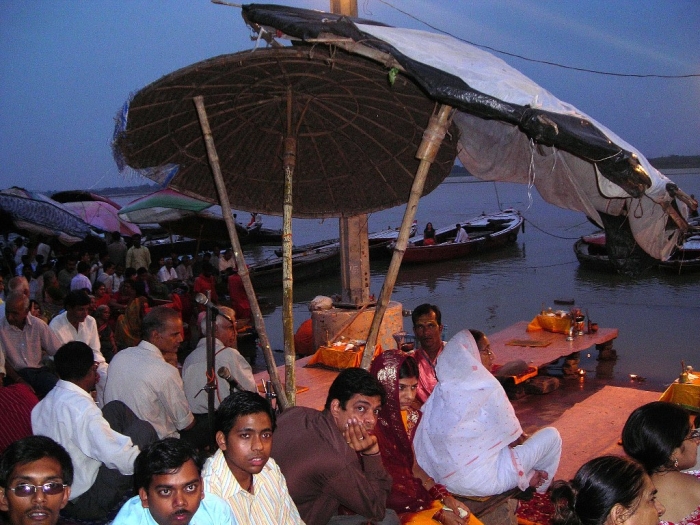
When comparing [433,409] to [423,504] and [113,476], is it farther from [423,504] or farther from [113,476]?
[113,476]

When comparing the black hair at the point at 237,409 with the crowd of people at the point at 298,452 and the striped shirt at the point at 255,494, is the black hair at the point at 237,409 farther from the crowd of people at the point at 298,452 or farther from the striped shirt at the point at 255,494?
the striped shirt at the point at 255,494

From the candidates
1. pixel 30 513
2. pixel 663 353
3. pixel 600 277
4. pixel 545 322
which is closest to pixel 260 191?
pixel 30 513

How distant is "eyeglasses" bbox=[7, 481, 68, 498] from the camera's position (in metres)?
2.47

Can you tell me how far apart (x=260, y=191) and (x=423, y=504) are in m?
2.40

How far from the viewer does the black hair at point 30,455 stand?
2.49 m

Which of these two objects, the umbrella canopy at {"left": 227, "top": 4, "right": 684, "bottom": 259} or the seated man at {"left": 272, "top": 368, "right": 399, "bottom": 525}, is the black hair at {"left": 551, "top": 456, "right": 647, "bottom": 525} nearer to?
the seated man at {"left": 272, "top": 368, "right": 399, "bottom": 525}

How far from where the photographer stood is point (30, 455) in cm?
252

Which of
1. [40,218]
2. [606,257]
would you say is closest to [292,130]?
[606,257]

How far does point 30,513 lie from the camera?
8.03ft

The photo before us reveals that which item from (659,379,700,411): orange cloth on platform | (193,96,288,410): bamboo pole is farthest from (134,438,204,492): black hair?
(659,379,700,411): orange cloth on platform

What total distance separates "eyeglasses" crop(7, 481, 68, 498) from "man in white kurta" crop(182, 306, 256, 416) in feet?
6.63

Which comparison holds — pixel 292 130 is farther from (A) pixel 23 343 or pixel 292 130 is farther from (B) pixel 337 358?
(A) pixel 23 343

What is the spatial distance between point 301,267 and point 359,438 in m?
17.4

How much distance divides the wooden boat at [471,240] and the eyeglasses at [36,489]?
1797 centimetres
